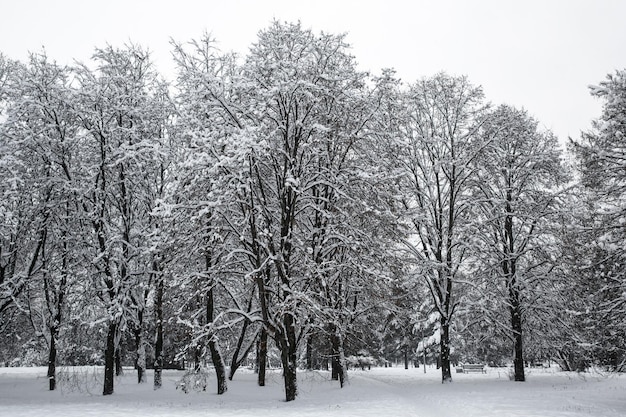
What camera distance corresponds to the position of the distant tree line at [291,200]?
1584 centimetres

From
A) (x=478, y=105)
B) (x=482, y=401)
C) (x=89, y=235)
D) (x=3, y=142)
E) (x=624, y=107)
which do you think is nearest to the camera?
(x=624, y=107)

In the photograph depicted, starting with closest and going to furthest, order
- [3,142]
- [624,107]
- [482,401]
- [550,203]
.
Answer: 1. [624,107]
2. [482,401]
3. [3,142]
4. [550,203]

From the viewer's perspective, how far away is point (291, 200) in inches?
675

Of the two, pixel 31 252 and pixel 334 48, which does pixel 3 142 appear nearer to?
pixel 31 252

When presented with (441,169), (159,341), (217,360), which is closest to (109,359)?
(159,341)

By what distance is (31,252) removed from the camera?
836 inches

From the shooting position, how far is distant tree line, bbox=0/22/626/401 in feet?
52.0

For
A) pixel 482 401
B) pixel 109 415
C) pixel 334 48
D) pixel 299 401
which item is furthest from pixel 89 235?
pixel 482 401

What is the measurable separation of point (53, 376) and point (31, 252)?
5.71 metres

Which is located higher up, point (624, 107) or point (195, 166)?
point (624, 107)

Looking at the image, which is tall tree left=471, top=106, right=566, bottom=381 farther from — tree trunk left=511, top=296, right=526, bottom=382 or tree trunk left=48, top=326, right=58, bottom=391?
tree trunk left=48, top=326, right=58, bottom=391

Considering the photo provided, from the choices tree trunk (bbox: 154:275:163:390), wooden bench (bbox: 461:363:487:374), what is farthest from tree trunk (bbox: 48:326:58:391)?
wooden bench (bbox: 461:363:487:374)

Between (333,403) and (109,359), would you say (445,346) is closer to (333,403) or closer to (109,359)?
(333,403)

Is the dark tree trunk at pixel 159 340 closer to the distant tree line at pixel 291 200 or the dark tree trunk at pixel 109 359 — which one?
the distant tree line at pixel 291 200
